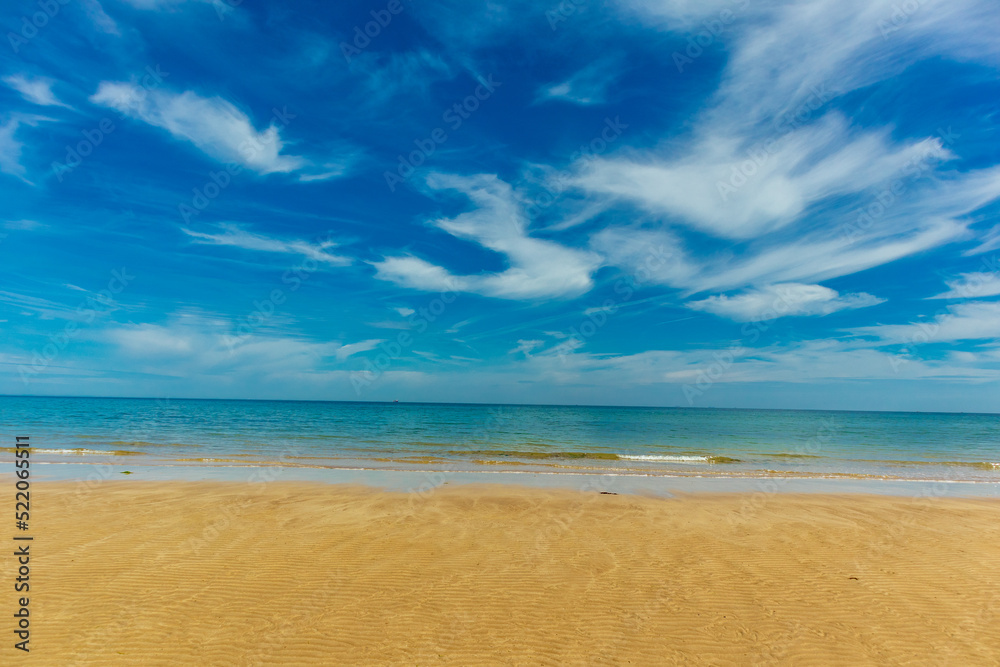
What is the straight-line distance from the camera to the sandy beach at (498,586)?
5.93 metres

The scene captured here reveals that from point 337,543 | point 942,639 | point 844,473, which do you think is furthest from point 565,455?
point 942,639

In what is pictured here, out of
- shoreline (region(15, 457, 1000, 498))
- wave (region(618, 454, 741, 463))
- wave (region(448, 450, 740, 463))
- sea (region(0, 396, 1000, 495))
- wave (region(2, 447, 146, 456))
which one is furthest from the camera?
wave (region(448, 450, 740, 463))

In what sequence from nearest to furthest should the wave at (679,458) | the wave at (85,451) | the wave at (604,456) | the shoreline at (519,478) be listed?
the shoreline at (519,478) → the wave at (85,451) → the wave at (679,458) → the wave at (604,456)

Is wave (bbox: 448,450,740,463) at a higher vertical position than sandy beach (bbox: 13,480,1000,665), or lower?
lower

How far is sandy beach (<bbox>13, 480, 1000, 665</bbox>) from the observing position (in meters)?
5.93

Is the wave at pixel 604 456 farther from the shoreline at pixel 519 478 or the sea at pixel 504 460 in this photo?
the shoreline at pixel 519 478

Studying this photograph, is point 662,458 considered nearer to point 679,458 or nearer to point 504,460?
point 679,458

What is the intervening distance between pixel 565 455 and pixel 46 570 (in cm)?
2443

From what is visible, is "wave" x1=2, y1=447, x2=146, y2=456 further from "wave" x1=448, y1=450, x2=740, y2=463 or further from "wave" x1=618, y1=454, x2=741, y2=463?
"wave" x1=618, y1=454, x2=741, y2=463

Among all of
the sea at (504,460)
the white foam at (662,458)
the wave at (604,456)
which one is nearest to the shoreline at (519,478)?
the sea at (504,460)

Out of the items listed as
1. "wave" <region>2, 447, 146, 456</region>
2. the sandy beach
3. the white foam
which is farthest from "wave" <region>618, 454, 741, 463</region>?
"wave" <region>2, 447, 146, 456</region>

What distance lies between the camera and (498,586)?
7.69 m

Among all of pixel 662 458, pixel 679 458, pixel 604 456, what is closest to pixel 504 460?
pixel 604 456

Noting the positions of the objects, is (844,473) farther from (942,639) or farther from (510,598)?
(510,598)
